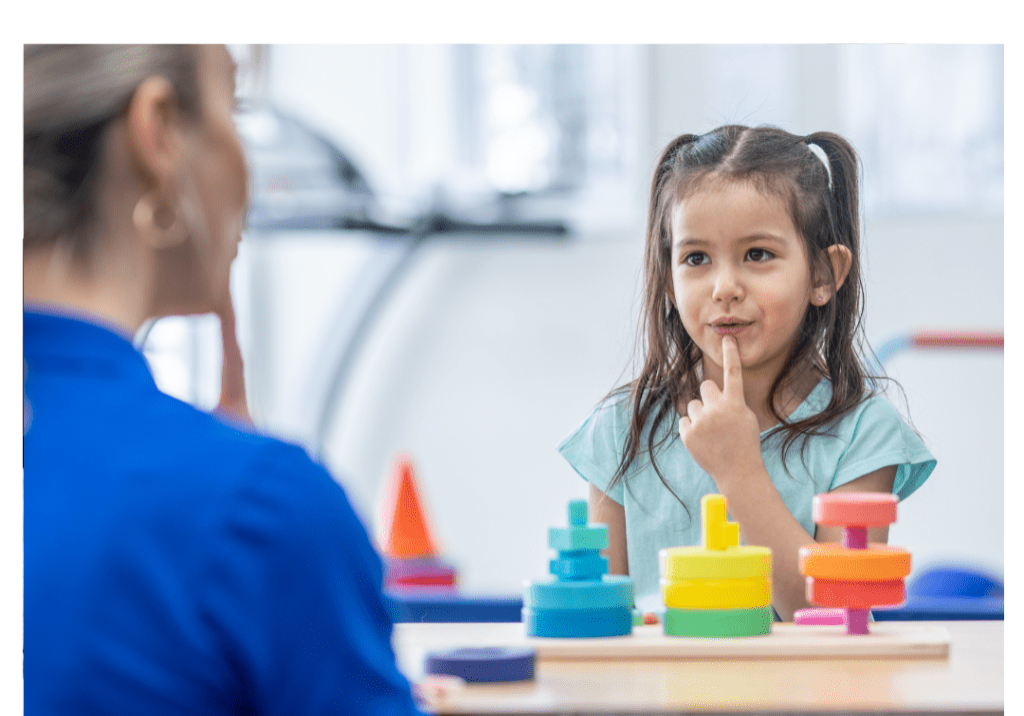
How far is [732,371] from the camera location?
A: 819 millimetres

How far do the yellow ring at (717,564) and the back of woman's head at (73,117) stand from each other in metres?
0.38

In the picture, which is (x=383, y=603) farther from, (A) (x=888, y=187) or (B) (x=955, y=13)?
(A) (x=888, y=187)

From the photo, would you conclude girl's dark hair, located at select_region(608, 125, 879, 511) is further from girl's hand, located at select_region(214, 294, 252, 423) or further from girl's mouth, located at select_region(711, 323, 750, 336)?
girl's hand, located at select_region(214, 294, 252, 423)

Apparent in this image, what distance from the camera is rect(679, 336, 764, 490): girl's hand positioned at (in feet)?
2.61

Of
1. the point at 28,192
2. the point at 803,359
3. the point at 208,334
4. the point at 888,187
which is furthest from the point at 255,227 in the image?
the point at 28,192

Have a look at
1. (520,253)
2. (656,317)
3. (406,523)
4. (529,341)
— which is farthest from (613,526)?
(520,253)

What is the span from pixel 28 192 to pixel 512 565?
70.5 inches

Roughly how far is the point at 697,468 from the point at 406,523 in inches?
52.7

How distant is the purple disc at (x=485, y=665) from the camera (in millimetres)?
587

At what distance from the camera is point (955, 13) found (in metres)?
0.89

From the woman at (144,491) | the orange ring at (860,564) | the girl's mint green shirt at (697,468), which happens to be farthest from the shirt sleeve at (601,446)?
the woman at (144,491)

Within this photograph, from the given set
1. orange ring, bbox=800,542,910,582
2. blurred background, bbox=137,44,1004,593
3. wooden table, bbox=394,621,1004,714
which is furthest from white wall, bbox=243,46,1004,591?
orange ring, bbox=800,542,910,582

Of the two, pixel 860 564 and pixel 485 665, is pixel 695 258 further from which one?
pixel 485 665

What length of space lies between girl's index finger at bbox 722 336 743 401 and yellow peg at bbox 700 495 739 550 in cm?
16
